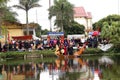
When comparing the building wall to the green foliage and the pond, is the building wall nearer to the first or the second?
the green foliage

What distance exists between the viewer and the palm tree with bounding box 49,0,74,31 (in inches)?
3056

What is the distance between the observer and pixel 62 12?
3066 inches

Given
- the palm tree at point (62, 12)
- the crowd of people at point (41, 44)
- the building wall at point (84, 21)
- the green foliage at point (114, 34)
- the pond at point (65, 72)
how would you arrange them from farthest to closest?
the building wall at point (84, 21) → the palm tree at point (62, 12) → the crowd of people at point (41, 44) → the green foliage at point (114, 34) → the pond at point (65, 72)

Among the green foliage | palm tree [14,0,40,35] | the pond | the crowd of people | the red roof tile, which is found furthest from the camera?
the red roof tile

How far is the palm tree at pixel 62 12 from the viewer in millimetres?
77625

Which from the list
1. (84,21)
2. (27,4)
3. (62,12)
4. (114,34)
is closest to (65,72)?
(114,34)

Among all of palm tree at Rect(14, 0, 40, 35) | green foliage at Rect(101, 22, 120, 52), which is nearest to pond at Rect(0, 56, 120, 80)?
green foliage at Rect(101, 22, 120, 52)

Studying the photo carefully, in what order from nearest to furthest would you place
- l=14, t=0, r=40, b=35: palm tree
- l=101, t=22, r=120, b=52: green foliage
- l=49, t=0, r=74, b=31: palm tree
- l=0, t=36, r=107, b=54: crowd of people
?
l=101, t=22, r=120, b=52: green foliage < l=0, t=36, r=107, b=54: crowd of people < l=14, t=0, r=40, b=35: palm tree < l=49, t=0, r=74, b=31: palm tree

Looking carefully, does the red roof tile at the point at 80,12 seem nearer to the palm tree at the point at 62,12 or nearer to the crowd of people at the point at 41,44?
the palm tree at the point at 62,12

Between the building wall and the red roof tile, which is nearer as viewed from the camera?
the red roof tile

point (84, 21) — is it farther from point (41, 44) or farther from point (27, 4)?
point (41, 44)

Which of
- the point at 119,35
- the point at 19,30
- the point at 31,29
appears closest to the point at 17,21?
the point at 19,30

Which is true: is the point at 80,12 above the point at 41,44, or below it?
above

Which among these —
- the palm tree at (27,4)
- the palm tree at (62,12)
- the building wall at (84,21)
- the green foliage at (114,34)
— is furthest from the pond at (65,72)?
the building wall at (84,21)
